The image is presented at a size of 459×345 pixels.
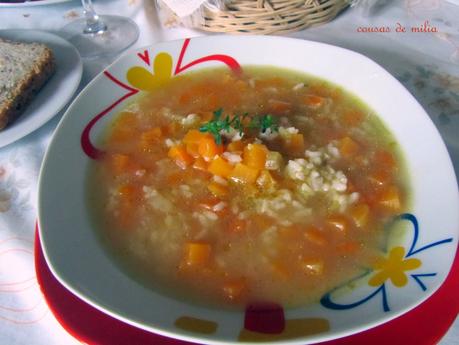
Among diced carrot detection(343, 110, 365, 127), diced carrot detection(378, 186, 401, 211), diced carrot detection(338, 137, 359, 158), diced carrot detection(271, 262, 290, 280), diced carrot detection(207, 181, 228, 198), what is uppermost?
diced carrot detection(343, 110, 365, 127)

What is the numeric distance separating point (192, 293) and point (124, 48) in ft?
4.80

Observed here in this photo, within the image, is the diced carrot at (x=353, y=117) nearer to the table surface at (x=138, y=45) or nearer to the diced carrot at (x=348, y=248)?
the table surface at (x=138, y=45)

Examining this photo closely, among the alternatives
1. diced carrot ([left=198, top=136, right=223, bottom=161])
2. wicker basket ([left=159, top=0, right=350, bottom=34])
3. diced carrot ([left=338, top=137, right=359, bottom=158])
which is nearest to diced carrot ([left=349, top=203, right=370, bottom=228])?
diced carrot ([left=338, top=137, right=359, bottom=158])

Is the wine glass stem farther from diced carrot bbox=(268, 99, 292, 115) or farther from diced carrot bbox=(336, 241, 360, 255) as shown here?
diced carrot bbox=(336, 241, 360, 255)

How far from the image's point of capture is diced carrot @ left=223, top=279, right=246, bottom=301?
123 centimetres

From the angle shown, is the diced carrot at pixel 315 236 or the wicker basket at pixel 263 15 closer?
the diced carrot at pixel 315 236

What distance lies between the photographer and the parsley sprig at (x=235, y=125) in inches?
60.4

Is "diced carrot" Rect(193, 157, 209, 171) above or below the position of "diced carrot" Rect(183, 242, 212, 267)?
above

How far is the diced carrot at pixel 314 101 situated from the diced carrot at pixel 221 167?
50 cm

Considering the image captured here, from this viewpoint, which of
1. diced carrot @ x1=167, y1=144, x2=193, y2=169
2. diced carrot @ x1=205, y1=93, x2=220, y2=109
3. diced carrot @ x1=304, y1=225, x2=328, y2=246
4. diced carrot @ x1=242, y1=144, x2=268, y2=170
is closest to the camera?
diced carrot @ x1=304, y1=225, x2=328, y2=246

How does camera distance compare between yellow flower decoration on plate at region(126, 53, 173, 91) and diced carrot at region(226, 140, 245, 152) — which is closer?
diced carrot at region(226, 140, 245, 152)

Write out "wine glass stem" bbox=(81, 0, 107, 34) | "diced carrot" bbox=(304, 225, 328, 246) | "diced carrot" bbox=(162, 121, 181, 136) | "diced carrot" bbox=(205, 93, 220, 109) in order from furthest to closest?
"wine glass stem" bbox=(81, 0, 107, 34), "diced carrot" bbox=(205, 93, 220, 109), "diced carrot" bbox=(162, 121, 181, 136), "diced carrot" bbox=(304, 225, 328, 246)

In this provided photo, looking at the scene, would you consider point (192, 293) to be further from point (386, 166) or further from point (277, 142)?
point (386, 166)

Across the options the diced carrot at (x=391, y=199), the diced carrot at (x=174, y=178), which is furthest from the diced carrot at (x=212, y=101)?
the diced carrot at (x=391, y=199)
